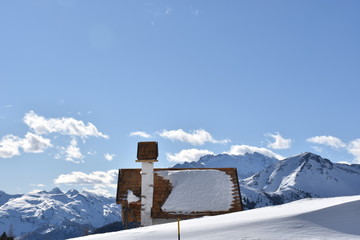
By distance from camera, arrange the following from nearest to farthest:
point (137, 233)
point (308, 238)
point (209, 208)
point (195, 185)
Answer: point (308, 238), point (137, 233), point (209, 208), point (195, 185)

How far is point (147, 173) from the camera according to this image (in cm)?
2230

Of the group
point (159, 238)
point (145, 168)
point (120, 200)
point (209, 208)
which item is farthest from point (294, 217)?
point (120, 200)

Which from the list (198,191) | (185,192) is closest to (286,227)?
(198,191)

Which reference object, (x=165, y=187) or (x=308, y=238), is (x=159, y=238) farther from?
(x=165, y=187)

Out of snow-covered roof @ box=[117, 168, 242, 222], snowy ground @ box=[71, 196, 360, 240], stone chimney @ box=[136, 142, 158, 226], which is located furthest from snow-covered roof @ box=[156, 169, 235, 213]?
snowy ground @ box=[71, 196, 360, 240]

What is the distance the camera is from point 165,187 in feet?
76.4

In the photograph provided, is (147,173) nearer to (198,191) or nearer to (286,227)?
(198,191)

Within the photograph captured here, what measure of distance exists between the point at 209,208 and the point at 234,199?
65.9 inches

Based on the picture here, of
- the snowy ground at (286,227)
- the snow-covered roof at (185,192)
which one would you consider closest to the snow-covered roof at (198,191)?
the snow-covered roof at (185,192)

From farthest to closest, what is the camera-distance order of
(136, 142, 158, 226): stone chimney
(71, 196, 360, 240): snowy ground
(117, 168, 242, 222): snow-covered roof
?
(136, 142, 158, 226): stone chimney
(117, 168, 242, 222): snow-covered roof
(71, 196, 360, 240): snowy ground

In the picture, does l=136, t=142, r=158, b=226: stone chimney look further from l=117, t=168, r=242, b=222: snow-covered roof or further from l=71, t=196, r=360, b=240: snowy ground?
l=71, t=196, r=360, b=240: snowy ground

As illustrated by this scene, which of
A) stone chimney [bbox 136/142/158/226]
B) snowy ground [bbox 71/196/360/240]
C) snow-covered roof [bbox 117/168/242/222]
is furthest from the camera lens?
stone chimney [bbox 136/142/158/226]

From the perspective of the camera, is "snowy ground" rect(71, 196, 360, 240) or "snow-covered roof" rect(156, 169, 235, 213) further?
"snow-covered roof" rect(156, 169, 235, 213)

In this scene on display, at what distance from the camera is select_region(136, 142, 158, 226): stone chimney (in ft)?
71.3
